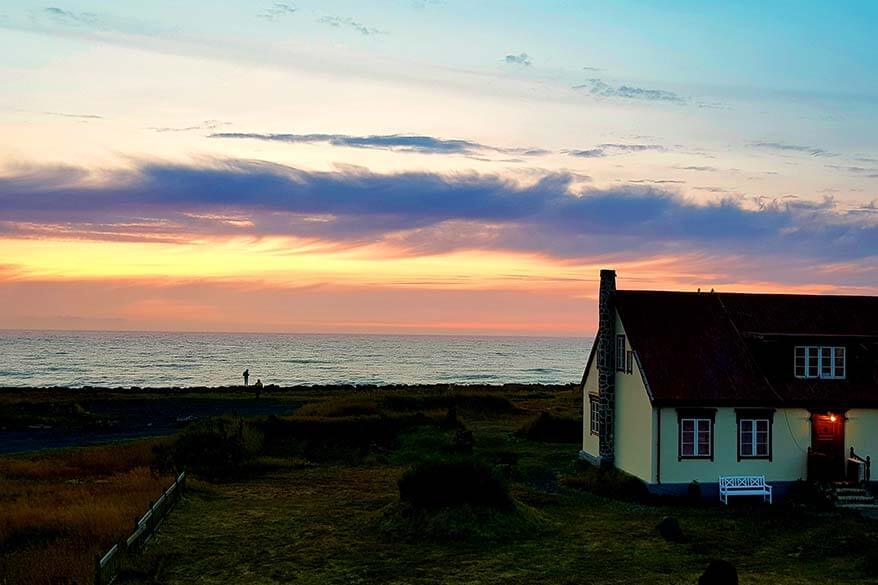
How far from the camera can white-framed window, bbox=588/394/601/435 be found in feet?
105

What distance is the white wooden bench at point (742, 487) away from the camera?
27094 millimetres

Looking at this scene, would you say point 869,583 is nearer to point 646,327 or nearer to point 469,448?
point 646,327

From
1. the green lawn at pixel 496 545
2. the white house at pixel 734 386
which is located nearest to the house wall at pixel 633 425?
the white house at pixel 734 386

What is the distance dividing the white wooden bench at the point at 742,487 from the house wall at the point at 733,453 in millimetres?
245

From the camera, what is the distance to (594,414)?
33062 millimetres

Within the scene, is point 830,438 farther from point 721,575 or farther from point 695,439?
point 721,575

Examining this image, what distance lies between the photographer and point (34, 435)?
141ft

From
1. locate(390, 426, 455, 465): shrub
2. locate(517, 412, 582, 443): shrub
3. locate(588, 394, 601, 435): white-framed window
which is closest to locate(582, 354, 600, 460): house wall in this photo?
locate(588, 394, 601, 435): white-framed window

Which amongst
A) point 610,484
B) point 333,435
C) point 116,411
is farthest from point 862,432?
point 116,411

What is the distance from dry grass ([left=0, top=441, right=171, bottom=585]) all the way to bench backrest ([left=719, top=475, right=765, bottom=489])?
17427 mm

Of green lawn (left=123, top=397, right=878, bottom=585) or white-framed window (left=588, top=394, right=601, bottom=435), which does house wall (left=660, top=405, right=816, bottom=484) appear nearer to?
green lawn (left=123, top=397, right=878, bottom=585)

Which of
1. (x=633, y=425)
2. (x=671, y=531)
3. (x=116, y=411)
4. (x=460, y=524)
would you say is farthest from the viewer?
(x=116, y=411)

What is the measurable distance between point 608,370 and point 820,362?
7190 millimetres

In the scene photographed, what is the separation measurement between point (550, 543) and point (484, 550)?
179cm
